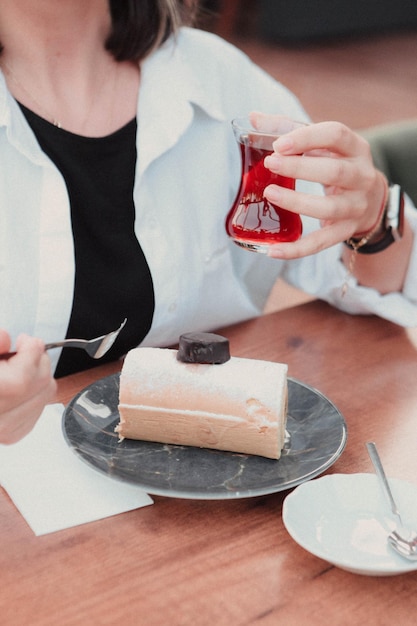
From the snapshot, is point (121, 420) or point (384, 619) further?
point (121, 420)

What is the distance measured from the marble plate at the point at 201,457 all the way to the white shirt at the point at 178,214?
323 millimetres

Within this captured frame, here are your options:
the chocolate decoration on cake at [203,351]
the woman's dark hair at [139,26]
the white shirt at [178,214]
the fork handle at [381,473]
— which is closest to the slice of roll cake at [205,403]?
the chocolate decoration on cake at [203,351]

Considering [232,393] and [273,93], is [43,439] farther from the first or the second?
[273,93]

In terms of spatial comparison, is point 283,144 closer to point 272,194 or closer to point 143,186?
point 272,194

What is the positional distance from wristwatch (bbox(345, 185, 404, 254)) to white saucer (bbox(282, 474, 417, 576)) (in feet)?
1.96

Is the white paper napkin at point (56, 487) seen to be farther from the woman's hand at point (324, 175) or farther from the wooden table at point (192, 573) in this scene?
the woman's hand at point (324, 175)

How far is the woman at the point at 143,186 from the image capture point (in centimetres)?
137

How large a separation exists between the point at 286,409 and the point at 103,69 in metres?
0.79

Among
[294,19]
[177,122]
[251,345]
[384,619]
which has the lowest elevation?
[294,19]

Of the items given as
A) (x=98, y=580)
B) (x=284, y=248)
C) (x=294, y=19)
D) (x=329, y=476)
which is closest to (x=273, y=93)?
(x=284, y=248)

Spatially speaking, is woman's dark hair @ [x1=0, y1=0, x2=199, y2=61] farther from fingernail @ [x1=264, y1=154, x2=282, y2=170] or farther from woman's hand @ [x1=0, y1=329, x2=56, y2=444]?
woman's hand @ [x1=0, y1=329, x2=56, y2=444]

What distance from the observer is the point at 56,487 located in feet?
3.31

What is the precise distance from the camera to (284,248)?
1.25m

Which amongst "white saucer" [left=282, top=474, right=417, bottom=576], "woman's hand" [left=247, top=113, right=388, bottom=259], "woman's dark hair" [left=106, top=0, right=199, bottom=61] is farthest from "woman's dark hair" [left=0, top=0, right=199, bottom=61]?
"white saucer" [left=282, top=474, right=417, bottom=576]
